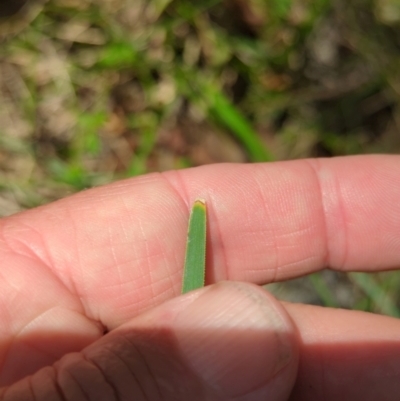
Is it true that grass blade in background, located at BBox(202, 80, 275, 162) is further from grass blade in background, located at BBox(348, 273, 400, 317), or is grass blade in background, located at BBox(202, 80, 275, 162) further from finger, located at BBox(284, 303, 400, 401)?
finger, located at BBox(284, 303, 400, 401)

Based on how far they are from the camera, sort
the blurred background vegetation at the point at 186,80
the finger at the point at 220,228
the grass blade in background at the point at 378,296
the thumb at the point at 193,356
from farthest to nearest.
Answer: the blurred background vegetation at the point at 186,80, the grass blade in background at the point at 378,296, the finger at the point at 220,228, the thumb at the point at 193,356

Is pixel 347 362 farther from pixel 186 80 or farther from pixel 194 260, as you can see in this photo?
pixel 186 80

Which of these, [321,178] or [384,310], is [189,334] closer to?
[321,178]

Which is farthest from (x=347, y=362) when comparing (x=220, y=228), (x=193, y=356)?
(x=193, y=356)

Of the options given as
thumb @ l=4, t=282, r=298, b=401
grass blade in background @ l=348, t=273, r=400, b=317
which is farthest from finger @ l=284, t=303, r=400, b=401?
grass blade in background @ l=348, t=273, r=400, b=317

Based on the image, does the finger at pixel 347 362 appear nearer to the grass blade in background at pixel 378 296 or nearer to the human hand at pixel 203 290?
the human hand at pixel 203 290

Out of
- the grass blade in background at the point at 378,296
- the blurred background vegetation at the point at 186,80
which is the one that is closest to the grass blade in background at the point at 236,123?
the blurred background vegetation at the point at 186,80
